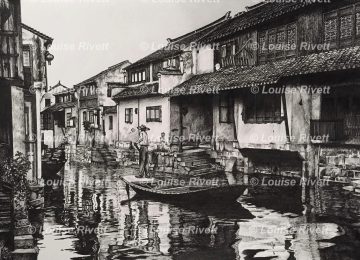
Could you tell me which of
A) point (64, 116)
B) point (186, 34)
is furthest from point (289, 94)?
point (64, 116)

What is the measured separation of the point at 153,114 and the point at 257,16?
418 inches

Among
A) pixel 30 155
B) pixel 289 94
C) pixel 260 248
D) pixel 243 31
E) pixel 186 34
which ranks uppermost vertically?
pixel 186 34

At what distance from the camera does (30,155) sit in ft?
51.4

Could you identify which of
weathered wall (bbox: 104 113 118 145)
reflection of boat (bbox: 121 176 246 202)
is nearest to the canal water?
reflection of boat (bbox: 121 176 246 202)

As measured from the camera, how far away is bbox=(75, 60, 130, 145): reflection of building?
41.1 metres

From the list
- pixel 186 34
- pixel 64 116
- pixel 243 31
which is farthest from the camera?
pixel 64 116

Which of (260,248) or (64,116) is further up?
(64,116)

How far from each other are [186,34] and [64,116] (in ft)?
73.1

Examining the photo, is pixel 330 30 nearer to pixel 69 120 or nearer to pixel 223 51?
pixel 223 51

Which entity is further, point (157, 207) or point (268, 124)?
point (268, 124)

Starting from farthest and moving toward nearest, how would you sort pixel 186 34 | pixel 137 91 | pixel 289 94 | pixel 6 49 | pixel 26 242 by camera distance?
pixel 186 34 → pixel 137 91 → pixel 289 94 → pixel 6 49 → pixel 26 242

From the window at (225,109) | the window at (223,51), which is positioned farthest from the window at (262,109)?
the window at (223,51)

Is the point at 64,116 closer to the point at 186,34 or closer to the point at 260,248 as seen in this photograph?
the point at 186,34

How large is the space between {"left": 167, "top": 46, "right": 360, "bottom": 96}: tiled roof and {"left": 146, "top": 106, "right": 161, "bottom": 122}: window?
2.64 meters
